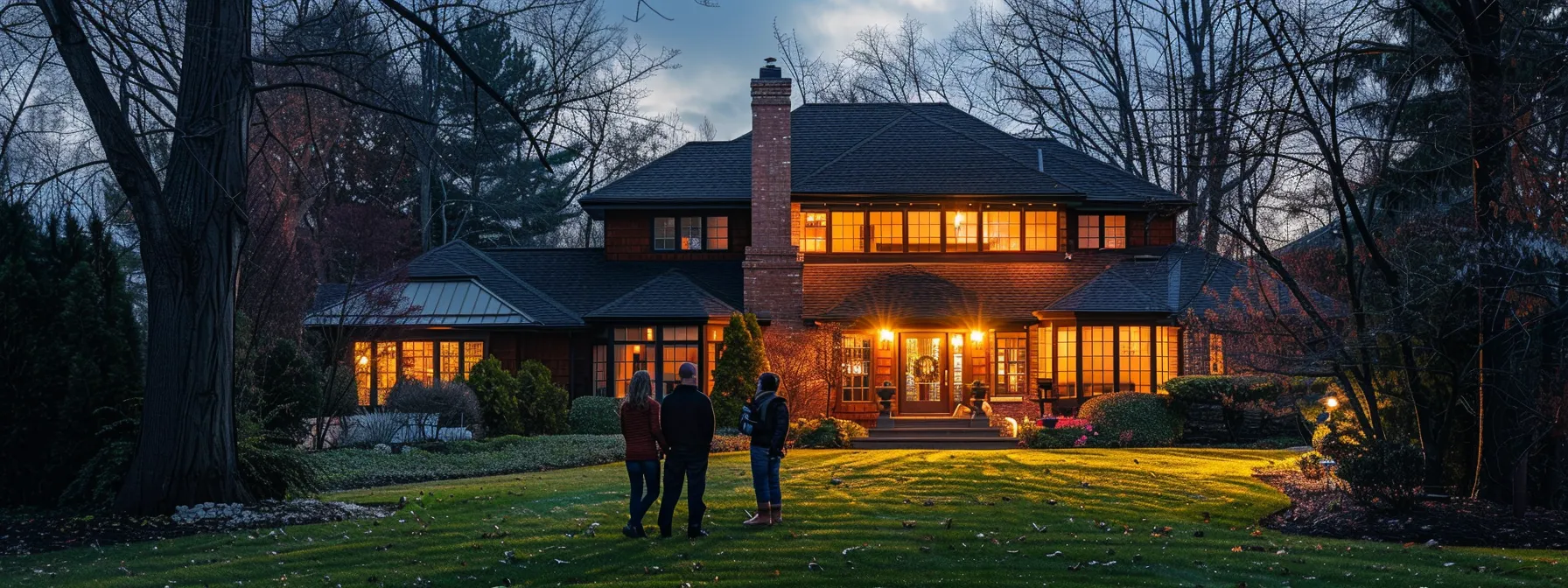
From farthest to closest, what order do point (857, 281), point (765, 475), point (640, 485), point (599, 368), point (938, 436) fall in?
point (857, 281)
point (599, 368)
point (938, 436)
point (765, 475)
point (640, 485)

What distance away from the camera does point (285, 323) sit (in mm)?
23453

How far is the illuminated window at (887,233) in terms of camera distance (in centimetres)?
3011

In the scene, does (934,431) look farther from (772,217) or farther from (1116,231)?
(1116,231)

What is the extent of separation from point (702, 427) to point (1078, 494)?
5778 millimetres

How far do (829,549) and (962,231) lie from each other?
20.2 metres

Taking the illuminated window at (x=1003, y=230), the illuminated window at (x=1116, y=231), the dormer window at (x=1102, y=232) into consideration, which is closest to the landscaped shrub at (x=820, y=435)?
the illuminated window at (x=1003, y=230)

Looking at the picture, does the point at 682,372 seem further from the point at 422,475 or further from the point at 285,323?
the point at 285,323

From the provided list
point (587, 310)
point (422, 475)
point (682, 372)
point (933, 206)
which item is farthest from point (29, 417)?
point (933, 206)

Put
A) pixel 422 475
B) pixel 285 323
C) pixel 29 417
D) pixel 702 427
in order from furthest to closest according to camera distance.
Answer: pixel 285 323, pixel 422 475, pixel 29 417, pixel 702 427

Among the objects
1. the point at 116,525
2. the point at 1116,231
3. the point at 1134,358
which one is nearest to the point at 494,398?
the point at 116,525

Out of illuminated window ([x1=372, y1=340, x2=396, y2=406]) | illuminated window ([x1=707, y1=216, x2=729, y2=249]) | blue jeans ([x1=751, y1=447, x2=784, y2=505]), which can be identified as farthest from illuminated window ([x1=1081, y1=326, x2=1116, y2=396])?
blue jeans ([x1=751, y1=447, x2=784, y2=505])

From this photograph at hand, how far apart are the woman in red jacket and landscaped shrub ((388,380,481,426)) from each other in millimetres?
12692

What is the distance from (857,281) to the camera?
95.6ft

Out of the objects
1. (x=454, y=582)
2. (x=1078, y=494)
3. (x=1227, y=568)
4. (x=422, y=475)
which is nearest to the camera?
(x=454, y=582)
